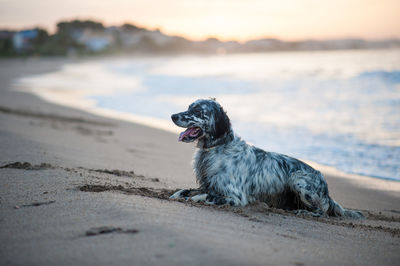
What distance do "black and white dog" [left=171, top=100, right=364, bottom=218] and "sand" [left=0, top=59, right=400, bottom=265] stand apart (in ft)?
1.01

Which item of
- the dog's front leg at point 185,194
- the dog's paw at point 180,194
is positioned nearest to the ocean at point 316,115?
the dog's front leg at point 185,194

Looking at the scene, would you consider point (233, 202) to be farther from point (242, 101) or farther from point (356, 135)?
point (242, 101)

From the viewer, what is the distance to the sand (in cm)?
311

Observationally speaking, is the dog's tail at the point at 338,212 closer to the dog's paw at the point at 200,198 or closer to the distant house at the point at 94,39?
the dog's paw at the point at 200,198

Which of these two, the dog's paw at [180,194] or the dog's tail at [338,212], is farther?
the dog's tail at [338,212]

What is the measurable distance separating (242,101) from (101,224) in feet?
57.2

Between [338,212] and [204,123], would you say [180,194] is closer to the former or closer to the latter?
[204,123]

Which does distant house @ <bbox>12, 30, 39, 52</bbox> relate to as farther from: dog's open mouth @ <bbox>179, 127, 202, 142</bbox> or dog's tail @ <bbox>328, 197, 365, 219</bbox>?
dog's tail @ <bbox>328, 197, 365, 219</bbox>

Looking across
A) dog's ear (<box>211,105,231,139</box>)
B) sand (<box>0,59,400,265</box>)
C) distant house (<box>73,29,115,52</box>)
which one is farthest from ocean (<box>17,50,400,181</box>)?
distant house (<box>73,29,115,52</box>)

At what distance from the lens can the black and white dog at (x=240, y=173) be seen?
17.3 feet

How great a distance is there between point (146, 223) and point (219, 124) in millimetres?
2160

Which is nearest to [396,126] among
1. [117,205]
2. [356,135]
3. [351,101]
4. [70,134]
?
[356,135]

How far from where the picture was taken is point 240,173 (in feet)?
17.5

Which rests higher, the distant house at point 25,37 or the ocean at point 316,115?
the distant house at point 25,37
